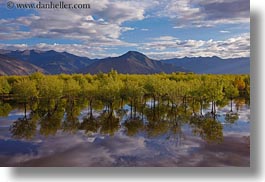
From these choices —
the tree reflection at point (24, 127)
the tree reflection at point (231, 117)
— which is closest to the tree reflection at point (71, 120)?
the tree reflection at point (24, 127)

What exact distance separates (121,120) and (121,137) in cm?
18

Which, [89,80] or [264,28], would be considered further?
[89,80]

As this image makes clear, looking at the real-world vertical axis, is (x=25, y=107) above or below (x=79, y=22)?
below

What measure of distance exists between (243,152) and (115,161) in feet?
4.43

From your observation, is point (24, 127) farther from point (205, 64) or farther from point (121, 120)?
point (205, 64)

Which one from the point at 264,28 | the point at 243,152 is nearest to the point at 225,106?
the point at 243,152

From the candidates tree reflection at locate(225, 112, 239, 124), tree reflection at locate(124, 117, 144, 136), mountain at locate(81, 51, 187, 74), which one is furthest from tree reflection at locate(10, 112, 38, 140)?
tree reflection at locate(225, 112, 239, 124)

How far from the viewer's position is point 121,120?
422 cm

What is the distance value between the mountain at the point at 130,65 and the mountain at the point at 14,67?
0.58 m

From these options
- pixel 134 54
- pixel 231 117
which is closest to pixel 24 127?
pixel 134 54

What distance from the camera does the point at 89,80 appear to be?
14.1ft

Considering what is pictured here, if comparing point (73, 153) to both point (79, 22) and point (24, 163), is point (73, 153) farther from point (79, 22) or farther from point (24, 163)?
point (79, 22)

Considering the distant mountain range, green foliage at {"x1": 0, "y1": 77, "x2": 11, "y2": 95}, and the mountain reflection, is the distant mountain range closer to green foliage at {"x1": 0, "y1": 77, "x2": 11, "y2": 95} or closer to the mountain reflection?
green foliage at {"x1": 0, "y1": 77, "x2": 11, "y2": 95}

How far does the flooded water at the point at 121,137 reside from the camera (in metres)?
4.10
